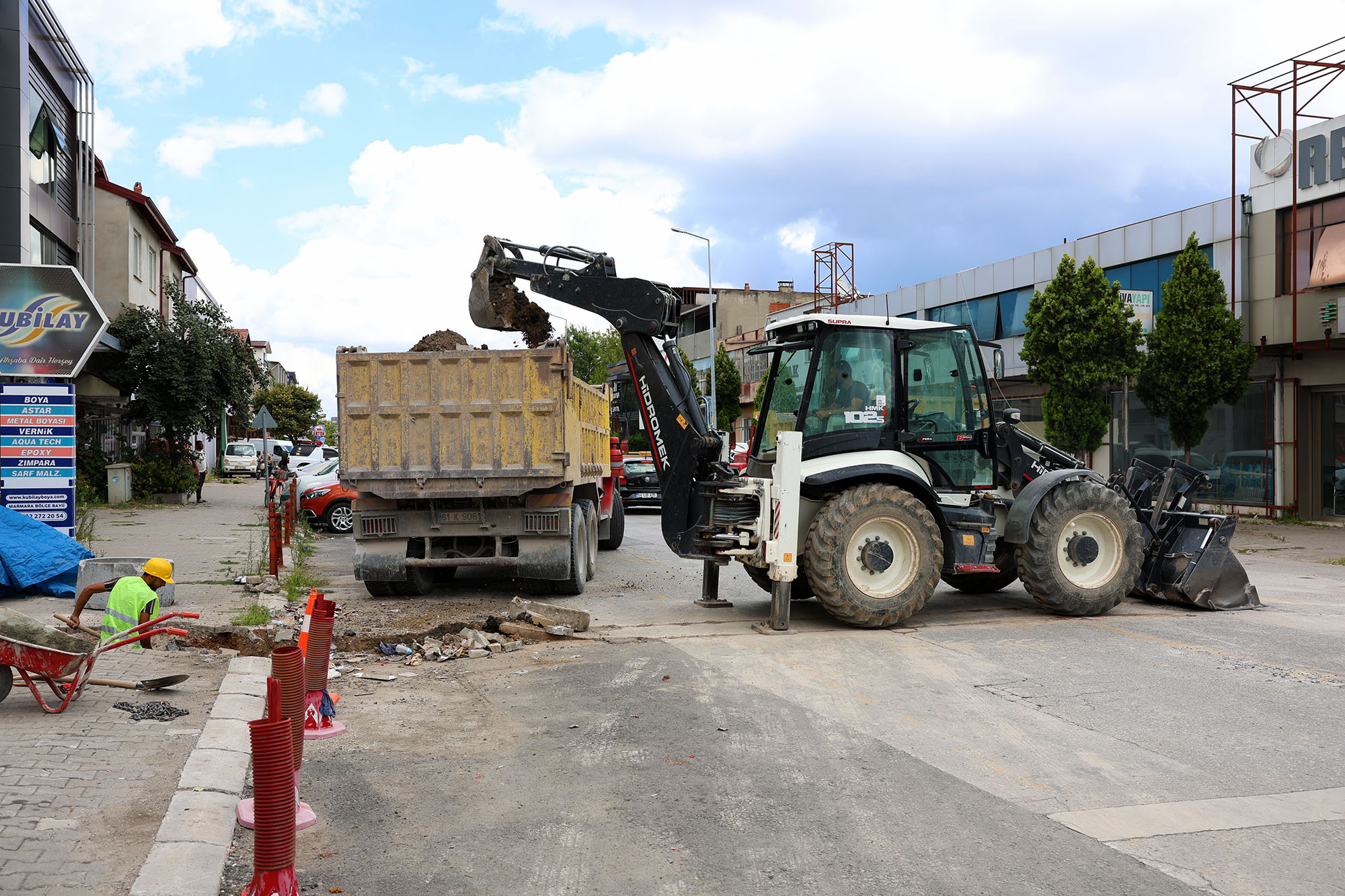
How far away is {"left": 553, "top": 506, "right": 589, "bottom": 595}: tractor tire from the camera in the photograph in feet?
37.7

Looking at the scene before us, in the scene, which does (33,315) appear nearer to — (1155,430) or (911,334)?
(911,334)

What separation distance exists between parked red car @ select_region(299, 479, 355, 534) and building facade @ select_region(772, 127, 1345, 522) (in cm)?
1310

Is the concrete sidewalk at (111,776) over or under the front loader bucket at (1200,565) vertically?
under

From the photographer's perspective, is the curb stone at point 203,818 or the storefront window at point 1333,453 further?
the storefront window at point 1333,453

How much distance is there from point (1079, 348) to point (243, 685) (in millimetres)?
19169

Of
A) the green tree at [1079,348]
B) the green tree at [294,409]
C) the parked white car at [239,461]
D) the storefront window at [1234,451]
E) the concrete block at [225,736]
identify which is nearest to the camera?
the concrete block at [225,736]

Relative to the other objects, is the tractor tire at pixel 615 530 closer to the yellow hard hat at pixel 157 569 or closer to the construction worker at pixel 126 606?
the yellow hard hat at pixel 157 569

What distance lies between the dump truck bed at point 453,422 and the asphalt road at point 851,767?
103 inches

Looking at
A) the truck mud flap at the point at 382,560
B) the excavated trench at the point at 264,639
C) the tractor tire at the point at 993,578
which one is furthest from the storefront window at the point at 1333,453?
the excavated trench at the point at 264,639

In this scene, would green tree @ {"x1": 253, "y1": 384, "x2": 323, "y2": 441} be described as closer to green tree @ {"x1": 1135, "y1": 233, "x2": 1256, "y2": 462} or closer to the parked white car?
the parked white car

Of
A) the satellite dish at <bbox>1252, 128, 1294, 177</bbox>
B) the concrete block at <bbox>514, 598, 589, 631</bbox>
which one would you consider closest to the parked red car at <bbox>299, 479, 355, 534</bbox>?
the concrete block at <bbox>514, 598, 589, 631</bbox>

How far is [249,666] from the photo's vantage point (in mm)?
7609

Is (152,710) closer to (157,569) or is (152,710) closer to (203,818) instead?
(157,569)

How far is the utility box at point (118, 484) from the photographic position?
26.0 metres
